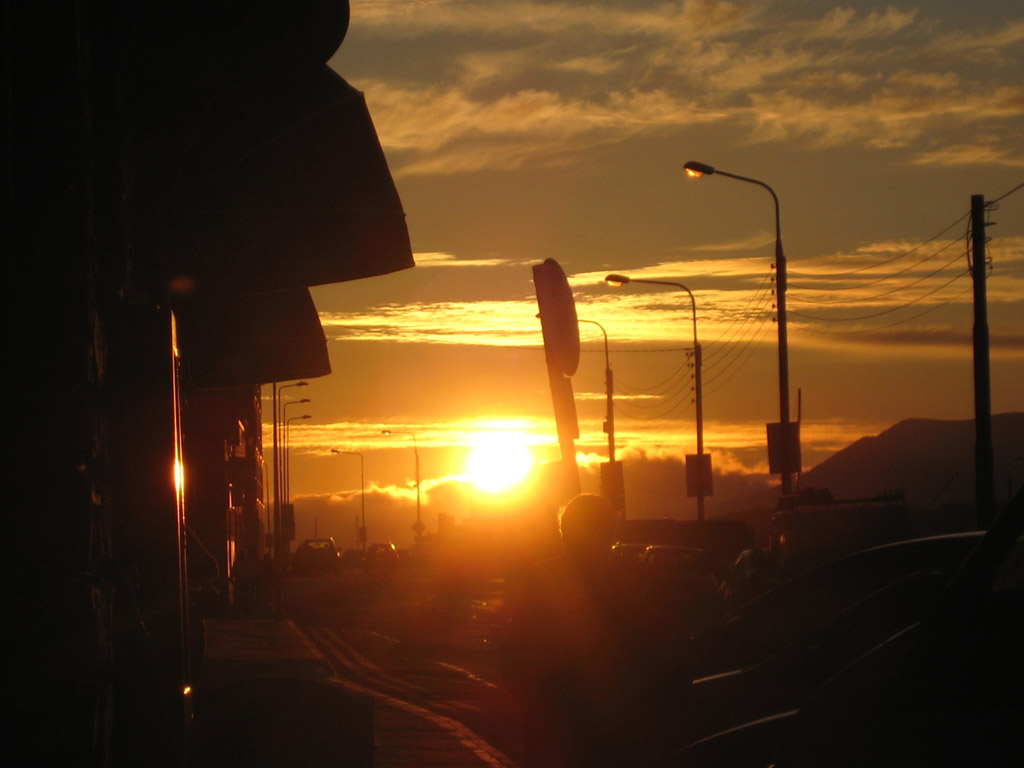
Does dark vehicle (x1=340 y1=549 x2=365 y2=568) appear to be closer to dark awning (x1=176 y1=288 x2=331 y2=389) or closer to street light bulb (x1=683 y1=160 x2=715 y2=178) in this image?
street light bulb (x1=683 y1=160 x2=715 y2=178)

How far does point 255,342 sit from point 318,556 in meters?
65.5

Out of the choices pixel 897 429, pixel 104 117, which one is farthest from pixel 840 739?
pixel 897 429

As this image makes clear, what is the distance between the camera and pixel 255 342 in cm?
772

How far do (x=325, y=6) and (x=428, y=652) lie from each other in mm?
19347

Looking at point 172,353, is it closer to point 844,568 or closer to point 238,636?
point 844,568

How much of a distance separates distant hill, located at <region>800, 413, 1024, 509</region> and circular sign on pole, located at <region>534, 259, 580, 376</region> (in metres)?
136

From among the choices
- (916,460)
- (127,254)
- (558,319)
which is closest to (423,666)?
(558,319)

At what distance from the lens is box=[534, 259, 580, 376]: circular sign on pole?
10.4 m

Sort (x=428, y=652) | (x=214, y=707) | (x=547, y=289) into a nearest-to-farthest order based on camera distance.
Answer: (x=214, y=707), (x=547, y=289), (x=428, y=652)

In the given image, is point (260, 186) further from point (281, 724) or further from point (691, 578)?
point (691, 578)

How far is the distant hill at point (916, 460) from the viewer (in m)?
150

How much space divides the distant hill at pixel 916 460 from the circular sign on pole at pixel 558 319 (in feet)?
448

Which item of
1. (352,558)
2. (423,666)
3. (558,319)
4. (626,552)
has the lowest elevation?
(352,558)

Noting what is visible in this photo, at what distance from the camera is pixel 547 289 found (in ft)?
34.6
